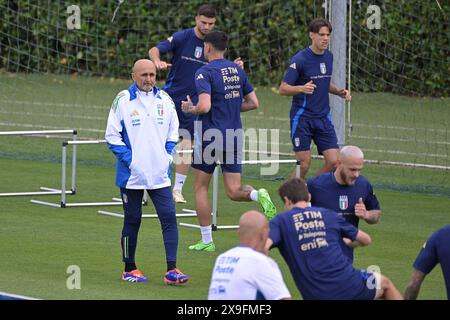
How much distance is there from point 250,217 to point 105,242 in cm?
497

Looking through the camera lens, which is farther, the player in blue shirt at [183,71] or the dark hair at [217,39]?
the player in blue shirt at [183,71]

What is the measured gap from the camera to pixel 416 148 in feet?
68.7

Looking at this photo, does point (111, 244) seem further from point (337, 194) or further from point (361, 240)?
point (361, 240)

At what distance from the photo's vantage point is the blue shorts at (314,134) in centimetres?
1491

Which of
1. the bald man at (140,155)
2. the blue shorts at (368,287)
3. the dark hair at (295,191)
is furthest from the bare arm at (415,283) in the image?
the bald man at (140,155)

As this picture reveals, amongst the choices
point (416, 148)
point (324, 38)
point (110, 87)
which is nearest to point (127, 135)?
point (324, 38)

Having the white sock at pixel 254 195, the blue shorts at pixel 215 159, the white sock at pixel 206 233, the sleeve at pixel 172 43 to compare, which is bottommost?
the white sock at pixel 206 233

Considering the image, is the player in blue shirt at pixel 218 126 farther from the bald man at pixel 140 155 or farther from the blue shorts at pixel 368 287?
the blue shorts at pixel 368 287

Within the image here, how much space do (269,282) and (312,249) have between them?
985mm

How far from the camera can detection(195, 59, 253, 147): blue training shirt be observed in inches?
487

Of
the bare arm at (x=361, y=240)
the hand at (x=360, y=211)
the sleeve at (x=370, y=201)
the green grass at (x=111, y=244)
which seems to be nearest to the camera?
the bare arm at (x=361, y=240)

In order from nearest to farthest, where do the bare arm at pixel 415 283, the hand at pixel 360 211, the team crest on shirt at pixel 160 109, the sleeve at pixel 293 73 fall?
1. the bare arm at pixel 415 283
2. the hand at pixel 360 211
3. the team crest on shirt at pixel 160 109
4. the sleeve at pixel 293 73

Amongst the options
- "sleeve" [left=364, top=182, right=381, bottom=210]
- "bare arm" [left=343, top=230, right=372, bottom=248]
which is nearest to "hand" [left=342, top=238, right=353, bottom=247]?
"bare arm" [left=343, top=230, right=372, bottom=248]
